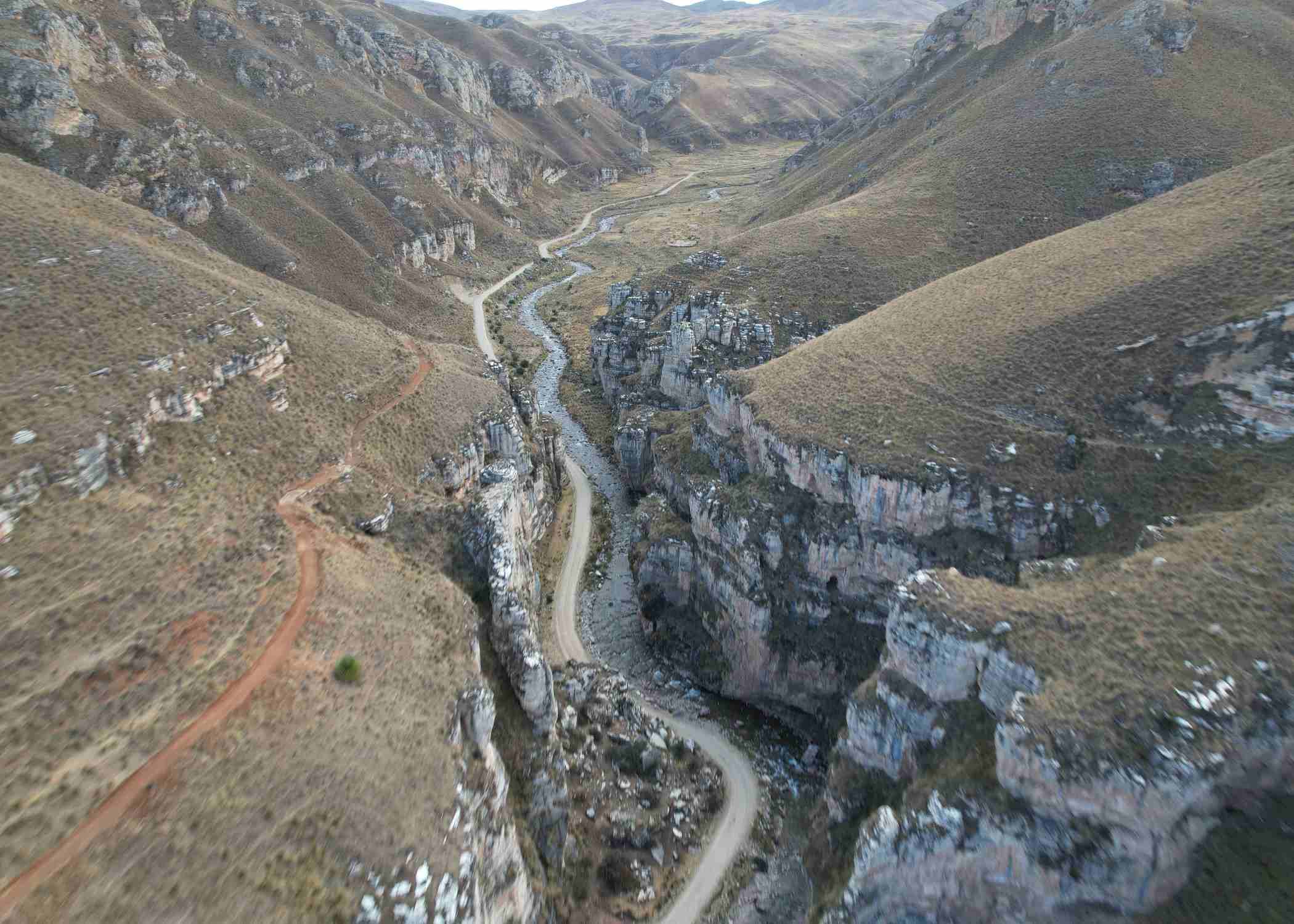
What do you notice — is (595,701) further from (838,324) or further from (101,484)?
(838,324)

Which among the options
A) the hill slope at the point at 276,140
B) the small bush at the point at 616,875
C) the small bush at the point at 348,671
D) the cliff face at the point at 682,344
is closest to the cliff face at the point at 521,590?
the small bush at the point at 616,875

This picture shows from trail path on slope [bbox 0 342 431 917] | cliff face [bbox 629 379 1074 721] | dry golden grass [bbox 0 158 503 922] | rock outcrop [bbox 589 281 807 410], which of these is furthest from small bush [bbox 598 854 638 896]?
rock outcrop [bbox 589 281 807 410]

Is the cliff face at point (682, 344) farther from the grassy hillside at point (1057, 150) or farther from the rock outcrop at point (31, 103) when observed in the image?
the rock outcrop at point (31, 103)

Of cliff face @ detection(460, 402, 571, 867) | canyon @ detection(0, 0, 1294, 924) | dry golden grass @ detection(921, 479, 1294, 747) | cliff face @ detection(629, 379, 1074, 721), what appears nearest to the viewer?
canyon @ detection(0, 0, 1294, 924)

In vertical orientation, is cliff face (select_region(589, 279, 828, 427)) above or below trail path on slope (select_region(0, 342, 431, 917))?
below

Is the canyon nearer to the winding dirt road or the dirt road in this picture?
the winding dirt road

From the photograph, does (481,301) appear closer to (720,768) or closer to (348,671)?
(720,768)
